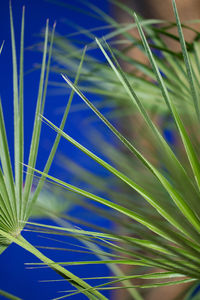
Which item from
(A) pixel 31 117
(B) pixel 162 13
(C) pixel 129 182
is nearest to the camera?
(C) pixel 129 182

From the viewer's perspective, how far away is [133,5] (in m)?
1.03

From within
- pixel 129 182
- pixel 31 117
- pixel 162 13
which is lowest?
pixel 129 182

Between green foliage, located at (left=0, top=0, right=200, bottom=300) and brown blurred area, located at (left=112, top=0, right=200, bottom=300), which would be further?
brown blurred area, located at (left=112, top=0, right=200, bottom=300)

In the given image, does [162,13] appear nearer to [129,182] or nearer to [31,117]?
[129,182]

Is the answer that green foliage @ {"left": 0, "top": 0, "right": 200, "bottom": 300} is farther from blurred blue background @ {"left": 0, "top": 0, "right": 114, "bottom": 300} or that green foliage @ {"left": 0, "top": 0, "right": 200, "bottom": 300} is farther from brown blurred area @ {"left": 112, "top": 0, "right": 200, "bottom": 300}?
blurred blue background @ {"left": 0, "top": 0, "right": 114, "bottom": 300}

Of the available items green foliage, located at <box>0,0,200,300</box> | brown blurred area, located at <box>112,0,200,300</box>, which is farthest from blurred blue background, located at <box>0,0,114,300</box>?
green foliage, located at <box>0,0,200,300</box>

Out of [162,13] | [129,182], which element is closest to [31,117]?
[162,13]

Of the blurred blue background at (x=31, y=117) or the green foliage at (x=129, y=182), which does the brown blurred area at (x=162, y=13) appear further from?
the blurred blue background at (x=31, y=117)

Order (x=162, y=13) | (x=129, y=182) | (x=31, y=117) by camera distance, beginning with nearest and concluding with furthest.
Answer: (x=129, y=182)
(x=162, y=13)
(x=31, y=117)

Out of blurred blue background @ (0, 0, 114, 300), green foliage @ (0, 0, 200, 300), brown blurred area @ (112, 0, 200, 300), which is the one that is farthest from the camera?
blurred blue background @ (0, 0, 114, 300)

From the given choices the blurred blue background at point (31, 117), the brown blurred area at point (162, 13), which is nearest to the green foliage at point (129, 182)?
the brown blurred area at point (162, 13)

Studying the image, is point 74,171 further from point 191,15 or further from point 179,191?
point 191,15

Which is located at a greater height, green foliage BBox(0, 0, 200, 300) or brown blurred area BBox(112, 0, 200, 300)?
brown blurred area BBox(112, 0, 200, 300)

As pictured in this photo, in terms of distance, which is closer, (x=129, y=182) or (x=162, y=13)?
(x=129, y=182)
